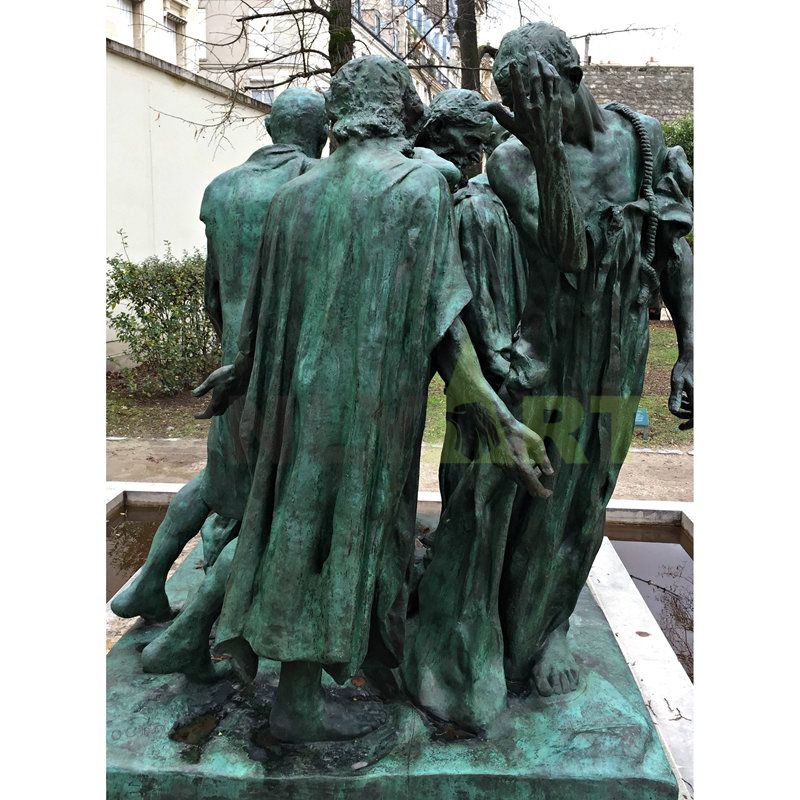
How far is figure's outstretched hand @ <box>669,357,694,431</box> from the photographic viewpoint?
2.07 m

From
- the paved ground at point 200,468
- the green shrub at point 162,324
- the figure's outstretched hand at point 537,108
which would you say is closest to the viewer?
the figure's outstretched hand at point 537,108

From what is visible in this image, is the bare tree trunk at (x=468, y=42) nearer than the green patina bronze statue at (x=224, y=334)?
No

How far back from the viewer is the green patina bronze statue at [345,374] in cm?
171

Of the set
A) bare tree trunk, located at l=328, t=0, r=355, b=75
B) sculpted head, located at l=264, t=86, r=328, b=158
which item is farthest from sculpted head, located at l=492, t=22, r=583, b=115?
bare tree trunk, located at l=328, t=0, r=355, b=75

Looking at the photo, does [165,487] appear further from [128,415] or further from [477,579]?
[477,579]

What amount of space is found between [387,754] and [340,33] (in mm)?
4715

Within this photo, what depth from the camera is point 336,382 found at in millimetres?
1734

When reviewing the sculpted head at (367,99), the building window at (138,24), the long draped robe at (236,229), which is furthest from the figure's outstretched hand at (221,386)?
the building window at (138,24)

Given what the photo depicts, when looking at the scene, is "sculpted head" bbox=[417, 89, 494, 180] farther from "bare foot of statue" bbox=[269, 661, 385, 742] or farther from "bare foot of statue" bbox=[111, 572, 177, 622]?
"bare foot of statue" bbox=[111, 572, 177, 622]

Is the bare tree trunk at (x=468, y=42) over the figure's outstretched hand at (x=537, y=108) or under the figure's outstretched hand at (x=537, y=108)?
over

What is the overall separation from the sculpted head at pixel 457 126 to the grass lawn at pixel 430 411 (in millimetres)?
681

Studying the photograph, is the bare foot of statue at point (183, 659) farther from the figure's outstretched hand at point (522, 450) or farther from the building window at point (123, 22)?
the building window at point (123, 22)

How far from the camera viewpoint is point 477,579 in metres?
2.14

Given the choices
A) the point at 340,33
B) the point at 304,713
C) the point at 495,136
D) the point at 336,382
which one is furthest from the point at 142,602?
the point at 340,33
